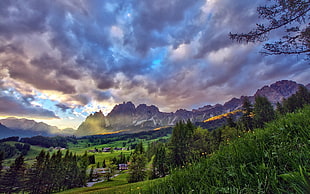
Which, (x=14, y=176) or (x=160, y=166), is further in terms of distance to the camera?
(x=14, y=176)

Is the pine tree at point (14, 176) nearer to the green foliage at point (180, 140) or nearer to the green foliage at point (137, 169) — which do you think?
the green foliage at point (137, 169)

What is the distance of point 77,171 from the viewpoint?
76.1 metres

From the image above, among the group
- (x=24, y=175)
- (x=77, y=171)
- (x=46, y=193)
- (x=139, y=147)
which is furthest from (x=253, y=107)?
(x=24, y=175)

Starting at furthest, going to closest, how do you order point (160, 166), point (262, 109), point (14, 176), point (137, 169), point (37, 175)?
point (14, 176) < point (37, 175) < point (137, 169) < point (262, 109) < point (160, 166)

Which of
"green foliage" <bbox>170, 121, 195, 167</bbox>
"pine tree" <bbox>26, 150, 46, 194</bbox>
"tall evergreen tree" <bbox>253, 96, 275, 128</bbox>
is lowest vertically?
"pine tree" <bbox>26, 150, 46, 194</bbox>

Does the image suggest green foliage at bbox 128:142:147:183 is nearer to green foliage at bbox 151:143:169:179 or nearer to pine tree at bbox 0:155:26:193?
green foliage at bbox 151:143:169:179

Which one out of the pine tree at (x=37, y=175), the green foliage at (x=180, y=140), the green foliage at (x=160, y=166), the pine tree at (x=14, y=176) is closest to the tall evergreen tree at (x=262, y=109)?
the green foliage at (x=180, y=140)

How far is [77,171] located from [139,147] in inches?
1471

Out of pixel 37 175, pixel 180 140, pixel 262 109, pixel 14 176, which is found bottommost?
pixel 37 175

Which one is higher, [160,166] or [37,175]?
[160,166]

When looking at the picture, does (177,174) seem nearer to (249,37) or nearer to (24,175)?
(249,37)

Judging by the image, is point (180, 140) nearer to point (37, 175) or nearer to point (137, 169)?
point (137, 169)

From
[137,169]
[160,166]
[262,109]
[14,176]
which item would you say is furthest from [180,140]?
[14,176]

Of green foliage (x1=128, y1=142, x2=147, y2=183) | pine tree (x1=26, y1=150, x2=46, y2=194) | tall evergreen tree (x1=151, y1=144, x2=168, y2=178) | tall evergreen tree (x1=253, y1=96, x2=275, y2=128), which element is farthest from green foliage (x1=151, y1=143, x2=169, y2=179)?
pine tree (x1=26, y1=150, x2=46, y2=194)
